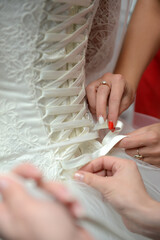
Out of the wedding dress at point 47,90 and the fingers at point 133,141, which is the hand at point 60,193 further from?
the fingers at point 133,141

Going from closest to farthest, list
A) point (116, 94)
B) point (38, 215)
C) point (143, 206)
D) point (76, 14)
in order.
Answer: point (38, 215)
point (143, 206)
point (76, 14)
point (116, 94)

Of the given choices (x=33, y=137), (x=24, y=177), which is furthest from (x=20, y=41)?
(x=24, y=177)

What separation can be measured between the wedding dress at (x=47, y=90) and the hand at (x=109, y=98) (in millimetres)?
41

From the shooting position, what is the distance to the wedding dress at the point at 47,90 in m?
0.48

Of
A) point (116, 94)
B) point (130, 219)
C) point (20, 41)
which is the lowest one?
point (130, 219)

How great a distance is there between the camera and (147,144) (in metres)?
0.62

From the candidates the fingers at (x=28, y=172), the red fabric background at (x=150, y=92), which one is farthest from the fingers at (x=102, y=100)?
the red fabric background at (x=150, y=92)

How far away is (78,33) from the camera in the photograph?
0.53m

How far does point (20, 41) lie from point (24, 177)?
33 cm

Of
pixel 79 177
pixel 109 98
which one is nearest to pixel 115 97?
pixel 109 98

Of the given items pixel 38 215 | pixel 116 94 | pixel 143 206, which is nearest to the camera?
pixel 38 215

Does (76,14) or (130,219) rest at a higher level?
(76,14)

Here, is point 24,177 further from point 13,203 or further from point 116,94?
point 116,94

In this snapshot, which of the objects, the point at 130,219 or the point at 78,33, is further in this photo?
the point at 78,33
